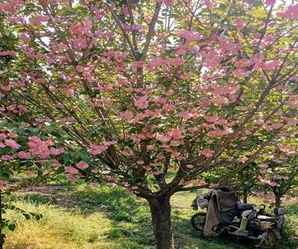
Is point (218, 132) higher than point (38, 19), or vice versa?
point (38, 19)

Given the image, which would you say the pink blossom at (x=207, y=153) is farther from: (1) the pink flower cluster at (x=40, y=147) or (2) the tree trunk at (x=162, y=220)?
(1) the pink flower cluster at (x=40, y=147)

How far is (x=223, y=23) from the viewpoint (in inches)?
169

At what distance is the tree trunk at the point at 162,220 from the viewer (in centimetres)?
604

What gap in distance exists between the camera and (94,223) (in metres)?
12.0

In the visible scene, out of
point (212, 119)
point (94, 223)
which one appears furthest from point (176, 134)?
point (94, 223)

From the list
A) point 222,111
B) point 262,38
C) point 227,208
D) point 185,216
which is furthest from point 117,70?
point 185,216

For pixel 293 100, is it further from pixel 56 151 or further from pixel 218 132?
pixel 56 151

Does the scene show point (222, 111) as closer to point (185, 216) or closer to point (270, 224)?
point (270, 224)

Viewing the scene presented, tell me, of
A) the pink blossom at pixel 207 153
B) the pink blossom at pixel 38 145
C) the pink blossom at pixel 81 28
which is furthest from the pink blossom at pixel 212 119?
the pink blossom at pixel 38 145

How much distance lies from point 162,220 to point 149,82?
2020mm

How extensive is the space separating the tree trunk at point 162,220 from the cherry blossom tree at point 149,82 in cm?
50

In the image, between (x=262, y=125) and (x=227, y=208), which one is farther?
(x=227, y=208)

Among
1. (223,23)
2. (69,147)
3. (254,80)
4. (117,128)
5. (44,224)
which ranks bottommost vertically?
(44,224)

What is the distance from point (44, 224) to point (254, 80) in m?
7.86
